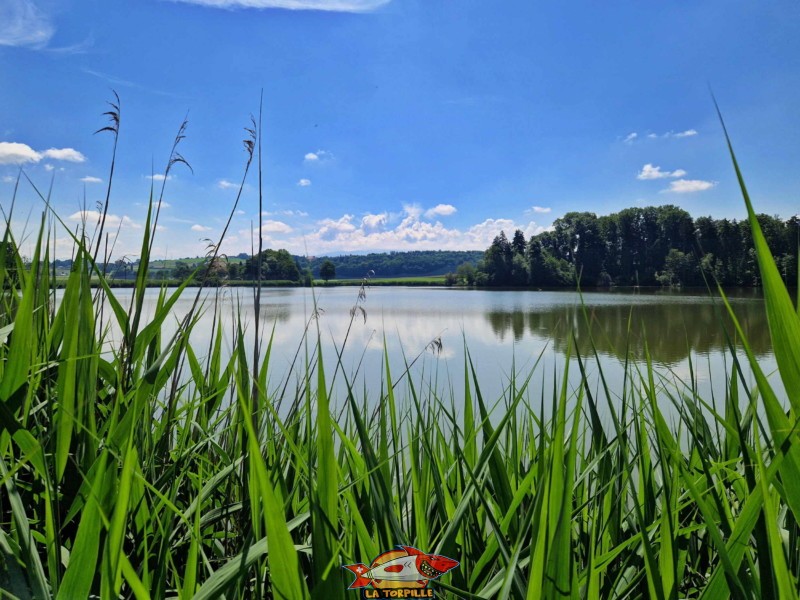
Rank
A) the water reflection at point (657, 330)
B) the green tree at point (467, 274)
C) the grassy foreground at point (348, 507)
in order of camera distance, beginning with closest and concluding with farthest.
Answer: the grassy foreground at point (348, 507), the water reflection at point (657, 330), the green tree at point (467, 274)

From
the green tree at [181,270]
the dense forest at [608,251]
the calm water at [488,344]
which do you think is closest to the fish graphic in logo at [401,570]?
the green tree at [181,270]

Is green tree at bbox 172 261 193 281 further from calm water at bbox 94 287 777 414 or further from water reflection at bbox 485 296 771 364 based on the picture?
water reflection at bbox 485 296 771 364

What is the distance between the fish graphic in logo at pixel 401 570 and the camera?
615 millimetres

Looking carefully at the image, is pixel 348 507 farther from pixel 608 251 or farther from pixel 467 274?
pixel 467 274

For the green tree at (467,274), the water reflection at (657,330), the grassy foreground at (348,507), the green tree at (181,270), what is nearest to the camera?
the grassy foreground at (348,507)

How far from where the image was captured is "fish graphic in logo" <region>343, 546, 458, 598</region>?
2.02ft

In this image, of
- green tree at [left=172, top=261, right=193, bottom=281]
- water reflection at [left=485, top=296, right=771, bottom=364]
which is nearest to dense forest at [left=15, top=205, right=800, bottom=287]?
water reflection at [left=485, top=296, right=771, bottom=364]

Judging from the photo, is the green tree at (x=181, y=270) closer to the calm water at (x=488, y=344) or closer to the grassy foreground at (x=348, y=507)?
the calm water at (x=488, y=344)

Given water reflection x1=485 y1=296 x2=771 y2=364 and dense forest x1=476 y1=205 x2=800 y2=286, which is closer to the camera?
water reflection x1=485 y1=296 x2=771 y2=364

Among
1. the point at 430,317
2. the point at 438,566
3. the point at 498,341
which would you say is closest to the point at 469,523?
the point at 438,566

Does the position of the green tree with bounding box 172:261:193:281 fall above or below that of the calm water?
above

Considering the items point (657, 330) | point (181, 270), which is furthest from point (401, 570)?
point (657, 330)

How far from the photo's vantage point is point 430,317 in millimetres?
13852

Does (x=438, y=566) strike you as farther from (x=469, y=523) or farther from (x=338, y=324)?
(x=338, y=324)
